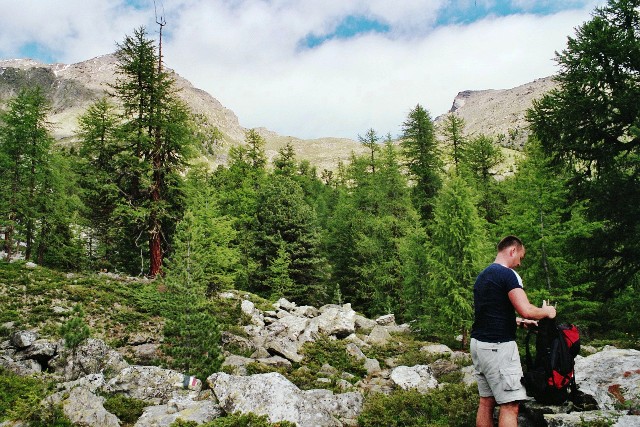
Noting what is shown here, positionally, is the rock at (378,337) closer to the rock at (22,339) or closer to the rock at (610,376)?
the rock at (610,376)

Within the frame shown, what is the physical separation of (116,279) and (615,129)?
78.1ft

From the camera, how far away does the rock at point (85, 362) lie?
10836 mm

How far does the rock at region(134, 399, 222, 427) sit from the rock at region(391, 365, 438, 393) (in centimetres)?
555

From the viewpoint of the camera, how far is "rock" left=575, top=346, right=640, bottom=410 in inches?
206

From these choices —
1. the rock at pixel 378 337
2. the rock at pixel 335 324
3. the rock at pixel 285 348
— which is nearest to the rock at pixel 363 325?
the rock at pixel 335 324

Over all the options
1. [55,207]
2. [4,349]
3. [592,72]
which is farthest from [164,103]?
[592,72]

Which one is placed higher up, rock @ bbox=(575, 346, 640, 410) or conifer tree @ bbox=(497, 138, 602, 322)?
conifer tree @ bbox=(497, 138, 602, 322)

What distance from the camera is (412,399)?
303 inches

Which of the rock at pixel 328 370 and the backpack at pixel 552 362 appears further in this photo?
the rock at pixel 328 370

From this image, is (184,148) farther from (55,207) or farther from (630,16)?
(630,16)

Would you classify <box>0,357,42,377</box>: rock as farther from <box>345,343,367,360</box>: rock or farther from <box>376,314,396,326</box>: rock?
<box>376,314,396,326</box>: rock

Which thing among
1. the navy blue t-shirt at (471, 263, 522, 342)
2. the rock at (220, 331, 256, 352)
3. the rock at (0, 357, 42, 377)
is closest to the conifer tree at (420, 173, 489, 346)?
the rock at (220, 331, 256, 352)

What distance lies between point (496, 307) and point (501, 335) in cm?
32

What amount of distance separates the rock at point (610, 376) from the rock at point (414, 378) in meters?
4.59
